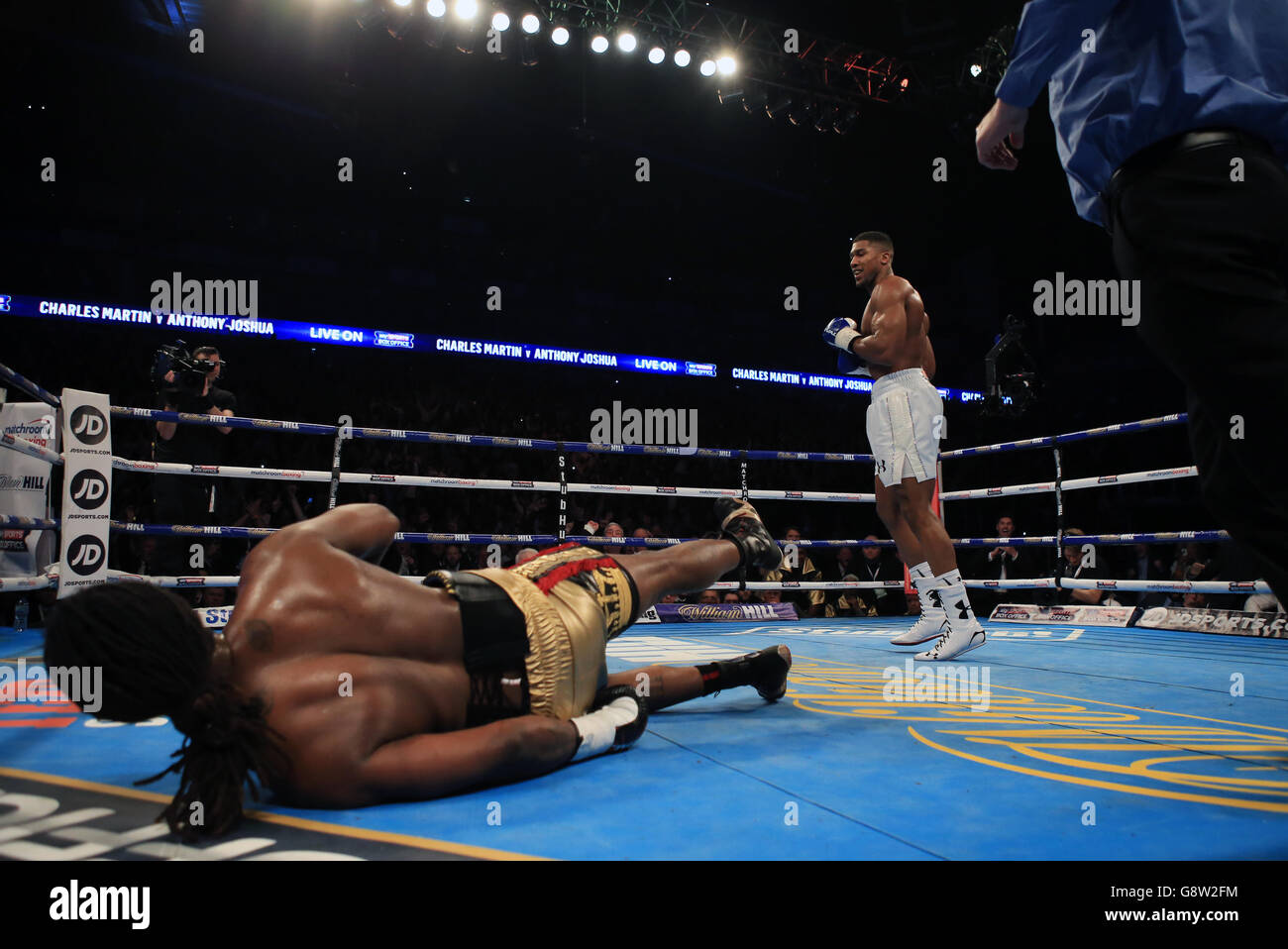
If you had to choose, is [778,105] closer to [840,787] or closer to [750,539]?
[750,539]

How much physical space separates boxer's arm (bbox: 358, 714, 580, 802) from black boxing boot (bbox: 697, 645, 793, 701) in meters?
0.73

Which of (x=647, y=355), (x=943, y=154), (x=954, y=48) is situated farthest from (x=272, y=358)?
(x=943, y=154)

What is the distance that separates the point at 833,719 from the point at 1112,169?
1308 millimetres

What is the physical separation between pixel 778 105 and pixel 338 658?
8.31m

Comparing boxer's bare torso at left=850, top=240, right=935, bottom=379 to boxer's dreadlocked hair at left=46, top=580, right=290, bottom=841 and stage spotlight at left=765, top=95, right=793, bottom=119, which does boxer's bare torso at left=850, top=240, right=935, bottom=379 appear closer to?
boxer's dreadlocked hair at left=46, top=580, right=290, bottom=841

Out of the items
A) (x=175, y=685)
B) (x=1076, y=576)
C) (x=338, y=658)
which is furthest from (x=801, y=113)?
(x=175, y=685)

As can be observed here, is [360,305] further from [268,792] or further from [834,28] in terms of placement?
[268,792]

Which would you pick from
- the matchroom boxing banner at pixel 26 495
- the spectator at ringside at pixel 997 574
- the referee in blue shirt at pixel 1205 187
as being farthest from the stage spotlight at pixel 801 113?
the referee in blue shirt at pixel 1205 187

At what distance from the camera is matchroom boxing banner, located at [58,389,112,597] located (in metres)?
3.19

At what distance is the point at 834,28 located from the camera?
7.96 meters

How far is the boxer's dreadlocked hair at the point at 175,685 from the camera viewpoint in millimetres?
1065

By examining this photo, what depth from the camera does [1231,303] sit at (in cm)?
99

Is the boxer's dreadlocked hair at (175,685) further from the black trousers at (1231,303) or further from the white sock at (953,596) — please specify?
the white sock at (953,596)
